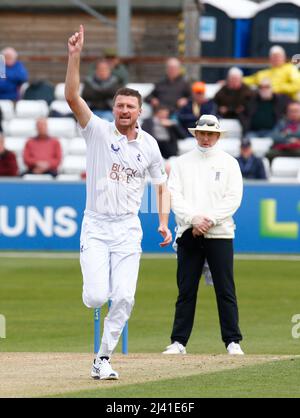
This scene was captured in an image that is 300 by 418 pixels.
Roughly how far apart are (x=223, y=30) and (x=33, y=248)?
912 centimetres

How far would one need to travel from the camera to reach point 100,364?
1150 cm

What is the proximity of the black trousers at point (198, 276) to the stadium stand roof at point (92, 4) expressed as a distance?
18476mm

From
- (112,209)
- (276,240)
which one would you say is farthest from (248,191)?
(112,209)

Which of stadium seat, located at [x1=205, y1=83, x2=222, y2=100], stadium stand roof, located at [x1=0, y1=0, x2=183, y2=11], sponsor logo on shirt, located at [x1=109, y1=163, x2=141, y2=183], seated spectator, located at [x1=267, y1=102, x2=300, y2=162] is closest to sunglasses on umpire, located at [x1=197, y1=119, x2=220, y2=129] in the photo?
sponsor logo on shirt, located at [x1=109, y1=163, x2=141, y2=183]

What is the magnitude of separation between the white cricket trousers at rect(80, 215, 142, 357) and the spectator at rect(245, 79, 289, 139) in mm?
14068

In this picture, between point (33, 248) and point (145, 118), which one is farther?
point (145, 118)

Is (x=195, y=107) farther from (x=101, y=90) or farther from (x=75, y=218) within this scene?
(x=75, y=218)

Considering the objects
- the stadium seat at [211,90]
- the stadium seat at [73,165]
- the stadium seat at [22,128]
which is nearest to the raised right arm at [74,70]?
the stadium seat at [73,165]

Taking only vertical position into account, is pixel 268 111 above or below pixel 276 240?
above

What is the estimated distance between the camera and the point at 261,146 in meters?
25.2

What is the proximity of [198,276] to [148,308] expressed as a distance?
4.61 meters

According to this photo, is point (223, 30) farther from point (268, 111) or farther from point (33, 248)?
point (33, 248)
